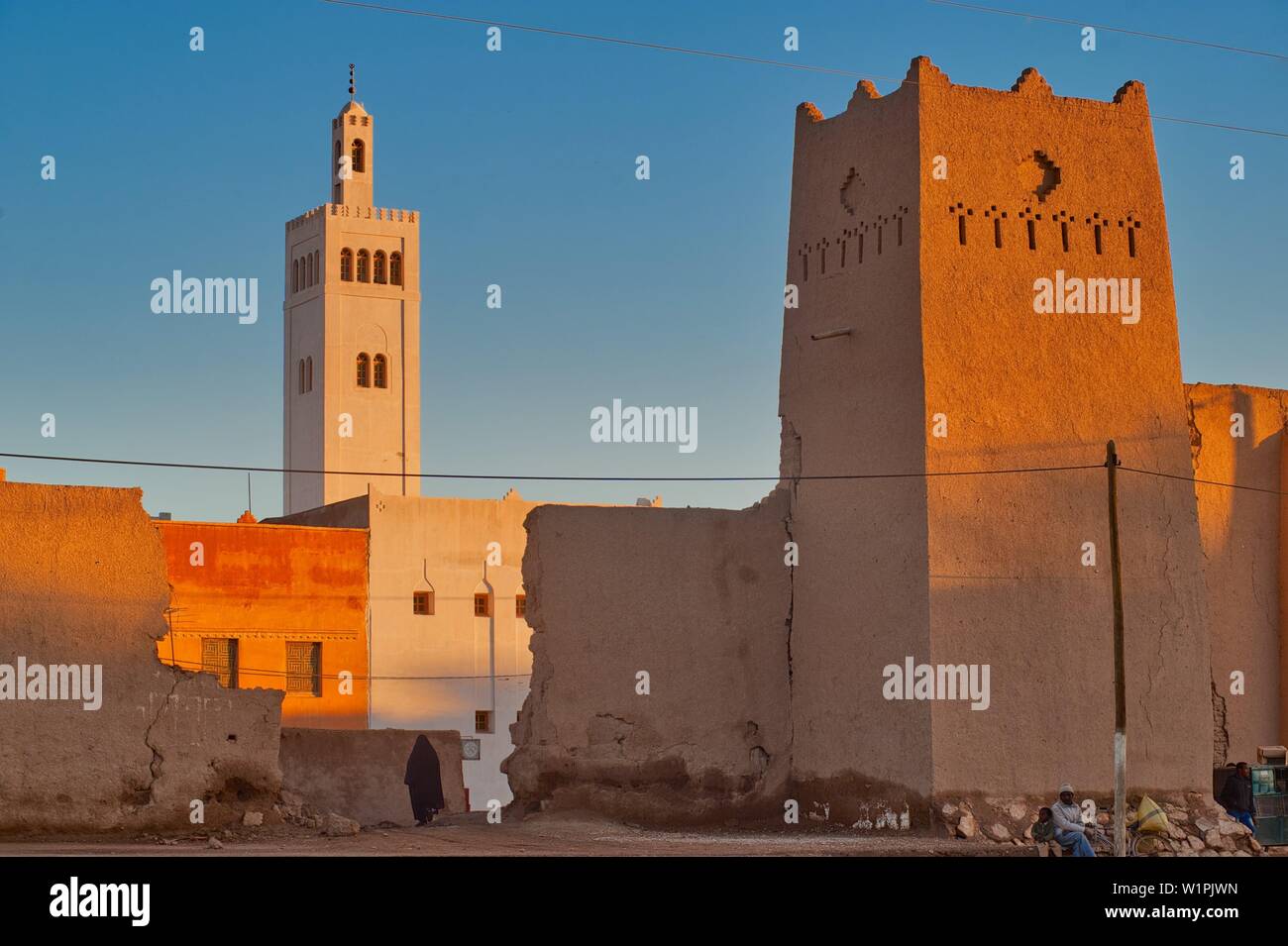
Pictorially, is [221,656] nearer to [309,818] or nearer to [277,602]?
[277,602]

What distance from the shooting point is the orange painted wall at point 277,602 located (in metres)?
37.0

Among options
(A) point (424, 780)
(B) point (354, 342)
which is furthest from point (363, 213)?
(A) point (424, 780)

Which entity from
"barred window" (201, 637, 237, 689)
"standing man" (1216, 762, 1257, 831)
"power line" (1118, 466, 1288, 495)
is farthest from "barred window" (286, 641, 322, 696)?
"standing man" (1216, 762, 1257, 831)

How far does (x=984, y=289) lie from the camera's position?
58.4 ft

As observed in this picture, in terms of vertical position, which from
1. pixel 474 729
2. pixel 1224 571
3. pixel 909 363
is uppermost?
pixel 909 363

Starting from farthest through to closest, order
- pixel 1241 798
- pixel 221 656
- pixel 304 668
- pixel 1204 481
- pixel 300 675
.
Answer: pixel 304 668 < pixel 300 675 < pixel 221 656 < pixel 1204 481 < pixel 1241 798

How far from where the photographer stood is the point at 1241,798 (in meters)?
18.5

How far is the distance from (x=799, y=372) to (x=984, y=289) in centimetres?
220

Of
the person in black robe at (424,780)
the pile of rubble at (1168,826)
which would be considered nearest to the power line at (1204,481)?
the pile of rubble at (1168,826)

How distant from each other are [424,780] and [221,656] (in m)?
18.2

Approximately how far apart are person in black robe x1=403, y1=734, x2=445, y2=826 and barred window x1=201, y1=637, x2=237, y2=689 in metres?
17.6
